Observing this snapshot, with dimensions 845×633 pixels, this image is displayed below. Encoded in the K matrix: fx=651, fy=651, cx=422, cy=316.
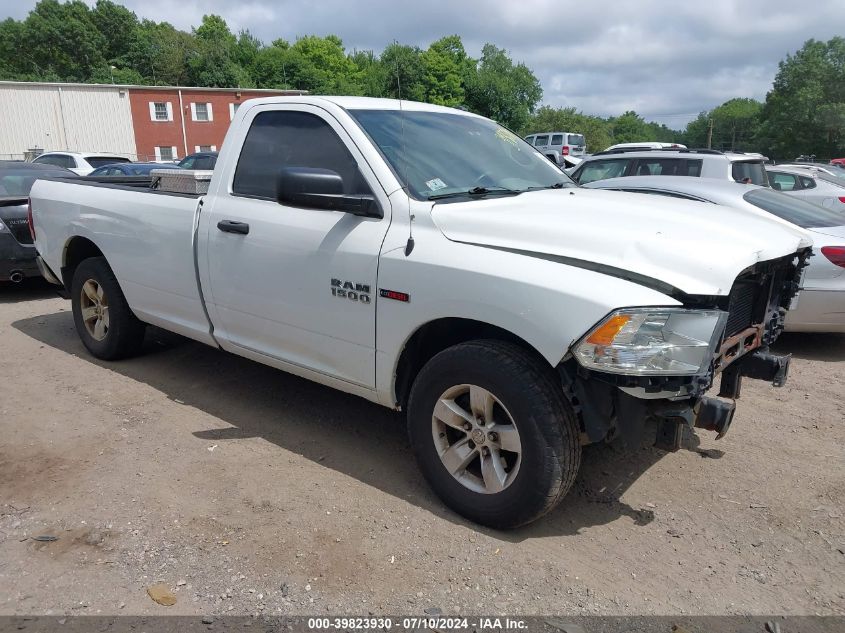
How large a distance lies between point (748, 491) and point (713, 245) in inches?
59.2

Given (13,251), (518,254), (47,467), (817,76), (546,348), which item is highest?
(817,76)

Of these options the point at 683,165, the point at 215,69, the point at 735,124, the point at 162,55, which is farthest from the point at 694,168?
the point at 735,124

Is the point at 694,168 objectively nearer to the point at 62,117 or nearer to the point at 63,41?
the point at 62,117

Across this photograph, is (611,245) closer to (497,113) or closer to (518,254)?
(518,254)

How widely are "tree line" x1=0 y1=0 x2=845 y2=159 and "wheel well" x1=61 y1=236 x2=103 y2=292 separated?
1797 inches

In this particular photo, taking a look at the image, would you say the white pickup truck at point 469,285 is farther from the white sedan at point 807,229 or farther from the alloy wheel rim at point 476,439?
the white sedan at point 807,229

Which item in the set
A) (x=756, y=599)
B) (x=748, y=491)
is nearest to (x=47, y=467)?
(x=756, y=599)

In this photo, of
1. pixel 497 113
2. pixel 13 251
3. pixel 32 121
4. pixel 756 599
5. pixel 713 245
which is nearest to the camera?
pixel 756 599

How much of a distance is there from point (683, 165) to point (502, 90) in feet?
181

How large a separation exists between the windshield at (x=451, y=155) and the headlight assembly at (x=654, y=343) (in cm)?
125

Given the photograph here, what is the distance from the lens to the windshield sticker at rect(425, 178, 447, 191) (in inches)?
134

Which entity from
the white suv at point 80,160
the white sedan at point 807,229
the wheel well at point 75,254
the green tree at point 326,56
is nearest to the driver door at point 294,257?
the wheel well at point 75,254

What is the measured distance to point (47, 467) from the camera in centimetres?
371

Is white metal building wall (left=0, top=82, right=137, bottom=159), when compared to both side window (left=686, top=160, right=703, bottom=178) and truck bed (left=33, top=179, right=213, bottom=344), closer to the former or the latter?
truck bed (left=33, top=179, right=213, bottom=344)
